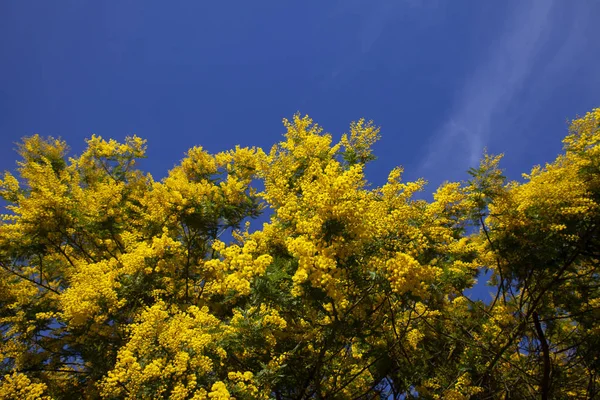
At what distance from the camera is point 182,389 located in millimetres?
4648

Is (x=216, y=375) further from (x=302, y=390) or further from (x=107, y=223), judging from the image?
(x=107, y=223)

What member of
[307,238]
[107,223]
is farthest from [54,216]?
[307,238]

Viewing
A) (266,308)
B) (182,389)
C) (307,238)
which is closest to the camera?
(182,389)

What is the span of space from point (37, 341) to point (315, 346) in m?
5.30

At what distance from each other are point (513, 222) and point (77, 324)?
7707 millimetres

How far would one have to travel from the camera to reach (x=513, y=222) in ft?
22.5

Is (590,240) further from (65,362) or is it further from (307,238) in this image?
(65,362)

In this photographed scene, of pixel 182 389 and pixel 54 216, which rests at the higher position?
pixel 54 216

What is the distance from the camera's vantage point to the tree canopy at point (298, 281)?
509 cm

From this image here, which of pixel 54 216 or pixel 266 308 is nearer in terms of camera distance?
pixel 266 308

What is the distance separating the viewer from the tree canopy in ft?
16.7

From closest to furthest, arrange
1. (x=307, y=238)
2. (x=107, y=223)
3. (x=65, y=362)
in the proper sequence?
(x=307, y=238)
(x=65, y=362)
(x=107, y=223)

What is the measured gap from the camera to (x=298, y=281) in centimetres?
495

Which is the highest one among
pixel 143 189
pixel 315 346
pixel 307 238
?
pixel 143 189
